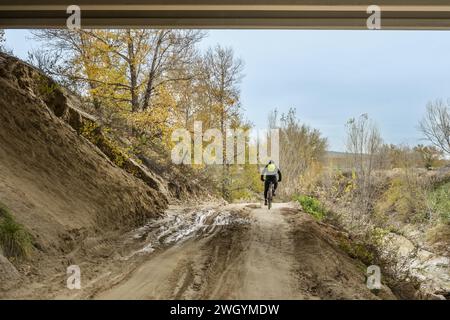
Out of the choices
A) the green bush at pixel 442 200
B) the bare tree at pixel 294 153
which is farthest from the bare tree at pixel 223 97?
the green bush at pixel 442 200

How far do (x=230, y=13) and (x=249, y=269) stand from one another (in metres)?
8.15

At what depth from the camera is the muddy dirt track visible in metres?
6.32

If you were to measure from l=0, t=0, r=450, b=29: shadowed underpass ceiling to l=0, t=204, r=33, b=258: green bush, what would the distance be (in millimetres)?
7373

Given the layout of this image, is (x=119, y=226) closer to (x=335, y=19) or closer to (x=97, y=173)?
(x=97, y=173)

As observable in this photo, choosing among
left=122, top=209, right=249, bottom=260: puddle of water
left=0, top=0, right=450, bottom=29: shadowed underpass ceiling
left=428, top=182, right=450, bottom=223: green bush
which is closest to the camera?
left=122, top=209, right=249, bottom=260: puddle of water

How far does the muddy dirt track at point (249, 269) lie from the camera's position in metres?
6.32

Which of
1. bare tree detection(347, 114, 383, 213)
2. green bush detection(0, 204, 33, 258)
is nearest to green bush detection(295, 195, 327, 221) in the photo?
bare tree detection(347, 114, 383, 213)

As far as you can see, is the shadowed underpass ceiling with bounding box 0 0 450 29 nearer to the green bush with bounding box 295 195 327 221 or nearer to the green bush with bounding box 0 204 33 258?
the green bush with bounding box 0 204 33 258

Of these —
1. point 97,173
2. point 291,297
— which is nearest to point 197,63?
point 97,173

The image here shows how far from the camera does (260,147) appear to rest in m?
30.1

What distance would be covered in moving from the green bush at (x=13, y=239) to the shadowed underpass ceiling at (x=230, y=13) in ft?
24.2

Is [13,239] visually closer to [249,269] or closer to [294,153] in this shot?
[249,269]

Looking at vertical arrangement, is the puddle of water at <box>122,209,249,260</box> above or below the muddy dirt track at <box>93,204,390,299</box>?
above

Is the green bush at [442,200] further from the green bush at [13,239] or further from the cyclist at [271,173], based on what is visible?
the green bush at [13,239]
